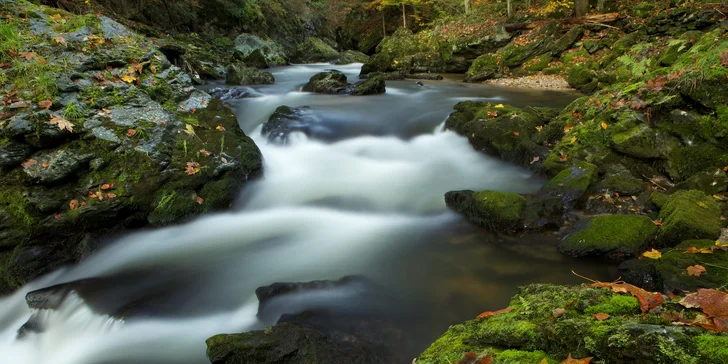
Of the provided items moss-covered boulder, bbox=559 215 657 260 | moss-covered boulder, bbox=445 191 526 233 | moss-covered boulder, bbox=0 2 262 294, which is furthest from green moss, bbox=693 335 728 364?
moss-covered boulder, bbox=0 2 262 294

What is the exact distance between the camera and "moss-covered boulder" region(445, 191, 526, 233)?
5090 millimetres

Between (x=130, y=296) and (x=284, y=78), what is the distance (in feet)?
43.8

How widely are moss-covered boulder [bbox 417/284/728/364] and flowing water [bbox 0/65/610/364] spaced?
138 centimetres

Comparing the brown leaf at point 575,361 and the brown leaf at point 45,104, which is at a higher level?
the brown leaf at point 45,104

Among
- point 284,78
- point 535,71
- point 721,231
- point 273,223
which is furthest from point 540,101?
point 284,78

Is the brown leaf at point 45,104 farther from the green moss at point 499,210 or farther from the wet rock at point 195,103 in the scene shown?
the green moss at point 499,210

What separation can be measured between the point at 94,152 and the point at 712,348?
645cm

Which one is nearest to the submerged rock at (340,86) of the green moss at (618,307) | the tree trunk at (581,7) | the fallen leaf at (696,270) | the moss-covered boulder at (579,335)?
the tree trunk at (581,7)

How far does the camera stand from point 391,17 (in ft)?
92.6

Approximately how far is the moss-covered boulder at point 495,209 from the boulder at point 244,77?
36.2 ft

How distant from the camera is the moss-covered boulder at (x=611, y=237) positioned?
4234 mm

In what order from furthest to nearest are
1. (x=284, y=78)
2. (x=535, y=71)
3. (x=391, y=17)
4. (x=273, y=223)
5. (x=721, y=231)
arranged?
(x=391, y=17)
(x=284, y=78)
(x=535, y=71)
(x=273, y=223)
(x=721, y=231)

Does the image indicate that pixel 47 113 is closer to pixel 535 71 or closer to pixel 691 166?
pixel 691 166

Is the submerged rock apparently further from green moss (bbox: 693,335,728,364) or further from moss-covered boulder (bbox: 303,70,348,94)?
green moss (bbox: 693,335,728,364)
